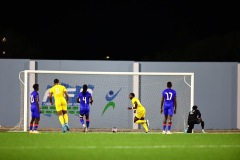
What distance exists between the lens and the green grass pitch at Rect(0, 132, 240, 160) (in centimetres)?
1390

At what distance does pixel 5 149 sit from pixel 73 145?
1911mm

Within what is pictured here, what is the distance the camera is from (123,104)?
86.7ft

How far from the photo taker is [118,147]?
15758 millimetres

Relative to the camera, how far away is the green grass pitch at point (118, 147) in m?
13.9

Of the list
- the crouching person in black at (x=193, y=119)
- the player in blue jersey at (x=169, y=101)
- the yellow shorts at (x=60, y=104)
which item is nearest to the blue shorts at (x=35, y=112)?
the yellow shorts at (x=60, y=104)

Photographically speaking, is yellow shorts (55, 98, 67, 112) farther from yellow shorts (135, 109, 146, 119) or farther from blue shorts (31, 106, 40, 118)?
yellow shorts (135, 109, 146, 119)

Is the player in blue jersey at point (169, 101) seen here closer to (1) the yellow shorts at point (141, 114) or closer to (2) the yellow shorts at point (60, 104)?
(1) the yellow shorts at point (141, 114)

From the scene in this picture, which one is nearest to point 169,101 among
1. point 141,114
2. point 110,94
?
point 141,114

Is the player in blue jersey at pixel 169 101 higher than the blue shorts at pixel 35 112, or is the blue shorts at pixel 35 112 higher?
the player in blue jersey at pixel 169 101

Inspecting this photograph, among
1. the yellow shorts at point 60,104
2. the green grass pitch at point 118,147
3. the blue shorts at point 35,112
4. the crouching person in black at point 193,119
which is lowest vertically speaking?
the green grass pitch at point 118,147

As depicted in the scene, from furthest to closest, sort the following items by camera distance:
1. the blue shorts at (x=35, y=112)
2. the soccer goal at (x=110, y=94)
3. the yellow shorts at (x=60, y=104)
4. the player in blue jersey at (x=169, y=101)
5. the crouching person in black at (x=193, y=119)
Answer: the soccer goal at (x=110, y=94)
the crouching person in black at (x=193, y=119)
the player in blue jersey at (x=169, y=101)
the yellow shorts at (x=60, y=104)
the blue shorts at (x=35, y=112)

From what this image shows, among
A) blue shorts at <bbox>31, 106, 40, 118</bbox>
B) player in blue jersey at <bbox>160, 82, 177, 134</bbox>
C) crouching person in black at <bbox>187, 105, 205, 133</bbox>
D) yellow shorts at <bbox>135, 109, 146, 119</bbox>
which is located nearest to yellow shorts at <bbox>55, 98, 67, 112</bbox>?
blue shorts at <bbox>31, 106, 40, 118</bbox>

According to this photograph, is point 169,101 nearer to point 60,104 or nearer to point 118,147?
point 60,104

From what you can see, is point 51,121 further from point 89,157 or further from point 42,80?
point 89,157
